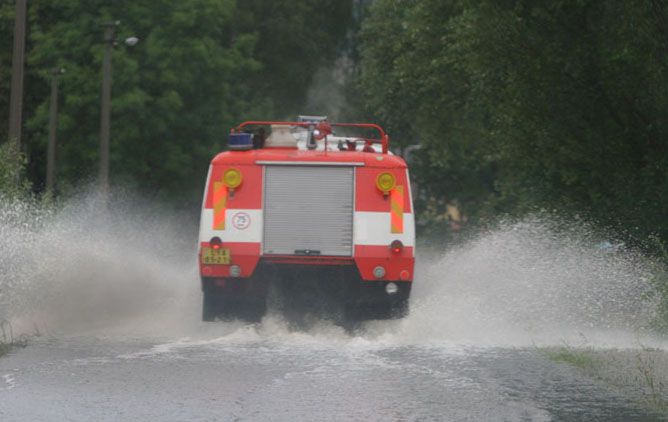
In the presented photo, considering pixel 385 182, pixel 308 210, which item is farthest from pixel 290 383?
pixel 385 182

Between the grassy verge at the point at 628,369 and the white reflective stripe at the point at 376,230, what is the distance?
91.2 inches

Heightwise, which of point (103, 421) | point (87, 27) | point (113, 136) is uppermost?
point (87, 27)

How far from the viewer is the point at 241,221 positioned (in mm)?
19422

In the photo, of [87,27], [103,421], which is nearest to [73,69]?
[87,27]

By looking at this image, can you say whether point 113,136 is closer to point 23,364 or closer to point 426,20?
point 426,20

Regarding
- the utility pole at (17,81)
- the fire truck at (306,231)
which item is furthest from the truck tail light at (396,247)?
the utility pole at (17,81)

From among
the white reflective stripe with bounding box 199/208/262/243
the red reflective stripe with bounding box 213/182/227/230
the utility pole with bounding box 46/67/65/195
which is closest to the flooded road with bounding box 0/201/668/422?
the white reflective stripe with bounding box 199/208/262/243

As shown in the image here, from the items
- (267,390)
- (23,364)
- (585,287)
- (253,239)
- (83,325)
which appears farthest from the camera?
(585,287)

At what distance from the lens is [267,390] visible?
44.2 ft

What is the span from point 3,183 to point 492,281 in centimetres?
710

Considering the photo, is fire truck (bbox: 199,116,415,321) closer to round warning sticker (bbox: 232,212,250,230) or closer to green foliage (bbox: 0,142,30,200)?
round warning sticker (bbox: 232,212,250,230)

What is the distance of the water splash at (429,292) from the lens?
20.0 meters

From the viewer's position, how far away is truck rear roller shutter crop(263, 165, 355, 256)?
19.4 meters

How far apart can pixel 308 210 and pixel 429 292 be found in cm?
346
